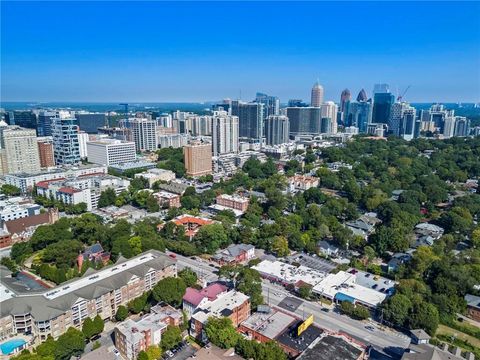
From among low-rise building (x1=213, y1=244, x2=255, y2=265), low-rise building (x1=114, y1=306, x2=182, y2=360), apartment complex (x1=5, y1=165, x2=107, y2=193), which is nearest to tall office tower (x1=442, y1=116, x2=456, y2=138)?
low-rise building (x1=213, y1=244, x2=255, y2=265)

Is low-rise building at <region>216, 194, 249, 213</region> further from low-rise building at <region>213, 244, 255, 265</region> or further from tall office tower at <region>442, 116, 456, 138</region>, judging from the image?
tall office tower at <region>442, 116, 456, 138</region>

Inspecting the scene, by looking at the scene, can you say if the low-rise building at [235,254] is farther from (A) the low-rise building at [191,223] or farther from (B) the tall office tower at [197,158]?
(B) the tall office tower at [197,158]

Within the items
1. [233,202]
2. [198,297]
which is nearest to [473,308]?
[198,297]

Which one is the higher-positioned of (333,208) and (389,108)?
(389,108)

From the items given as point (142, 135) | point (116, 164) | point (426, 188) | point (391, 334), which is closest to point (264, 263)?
point (391, 334)

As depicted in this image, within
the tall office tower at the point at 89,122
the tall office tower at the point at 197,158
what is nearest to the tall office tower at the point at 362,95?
the tall office tower at the point at 89,122

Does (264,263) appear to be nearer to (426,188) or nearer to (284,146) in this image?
(426,188)
